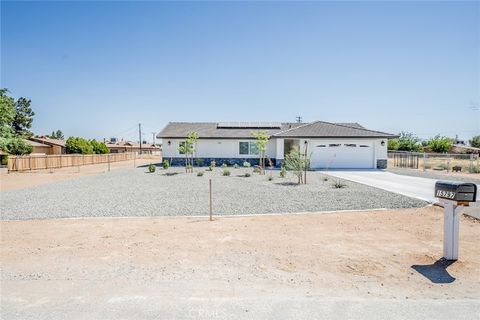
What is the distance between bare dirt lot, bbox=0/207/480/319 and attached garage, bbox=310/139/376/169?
58.2 ft

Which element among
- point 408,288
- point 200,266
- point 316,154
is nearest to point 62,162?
point 316,154

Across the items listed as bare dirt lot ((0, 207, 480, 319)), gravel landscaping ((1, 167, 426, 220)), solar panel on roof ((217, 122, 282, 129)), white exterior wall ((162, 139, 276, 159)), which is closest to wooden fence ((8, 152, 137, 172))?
white exterior wall ((162, 139, 276, 159))

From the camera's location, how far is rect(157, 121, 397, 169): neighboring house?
24.7m

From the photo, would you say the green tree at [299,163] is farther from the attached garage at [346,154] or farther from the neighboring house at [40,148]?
the neighboring house at [40,148]

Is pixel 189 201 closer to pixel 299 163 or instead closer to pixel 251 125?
pixel 299 163

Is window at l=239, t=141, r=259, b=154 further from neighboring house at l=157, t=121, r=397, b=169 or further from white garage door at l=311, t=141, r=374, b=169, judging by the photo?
white garage door at l=311, t=141, r=374, b=169

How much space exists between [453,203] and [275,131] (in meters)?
25.6

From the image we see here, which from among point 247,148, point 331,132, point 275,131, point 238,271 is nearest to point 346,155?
point 331,132

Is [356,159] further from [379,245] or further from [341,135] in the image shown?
[379,245]

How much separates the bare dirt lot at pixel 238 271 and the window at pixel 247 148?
21.1 metres

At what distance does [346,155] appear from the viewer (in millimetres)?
24797

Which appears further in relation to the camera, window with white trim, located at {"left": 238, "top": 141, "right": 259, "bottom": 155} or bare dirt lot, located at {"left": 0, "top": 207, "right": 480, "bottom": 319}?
window with white trim, located at {"left": 238, "top": 141, "right": 259, "bottom": 155}

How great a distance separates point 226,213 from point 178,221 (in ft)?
4.98

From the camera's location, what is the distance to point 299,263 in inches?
187
